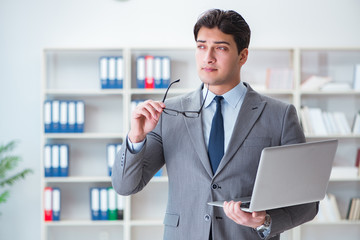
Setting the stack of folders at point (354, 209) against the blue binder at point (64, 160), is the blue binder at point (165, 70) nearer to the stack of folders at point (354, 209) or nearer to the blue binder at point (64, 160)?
the blue binder at point (64, 160)

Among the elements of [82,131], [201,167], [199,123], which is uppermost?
[199,123]

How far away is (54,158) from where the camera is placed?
420 centimetres

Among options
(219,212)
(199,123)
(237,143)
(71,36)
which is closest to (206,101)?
(199,123)

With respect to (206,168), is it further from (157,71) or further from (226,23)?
(157,71)

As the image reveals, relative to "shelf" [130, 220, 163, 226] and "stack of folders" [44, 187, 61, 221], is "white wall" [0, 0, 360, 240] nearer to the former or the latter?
"stack of folders" [44, 187, 61, 221]

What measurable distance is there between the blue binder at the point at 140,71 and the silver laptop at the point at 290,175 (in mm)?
2781

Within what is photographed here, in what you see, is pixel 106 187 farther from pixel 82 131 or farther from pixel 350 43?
pixel 350 43

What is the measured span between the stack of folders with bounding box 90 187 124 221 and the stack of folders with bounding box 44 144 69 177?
0.34 meters

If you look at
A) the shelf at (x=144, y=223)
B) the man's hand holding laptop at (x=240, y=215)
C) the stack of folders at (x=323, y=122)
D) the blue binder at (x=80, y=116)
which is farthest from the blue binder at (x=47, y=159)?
the man's hand holding laptop at (x=240, y=215)

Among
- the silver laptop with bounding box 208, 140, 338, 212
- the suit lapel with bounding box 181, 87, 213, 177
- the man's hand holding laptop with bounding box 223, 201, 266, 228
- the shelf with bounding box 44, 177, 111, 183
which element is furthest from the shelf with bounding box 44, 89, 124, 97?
the man's hand holding laptop with bounding box 223, 201, 266, 228

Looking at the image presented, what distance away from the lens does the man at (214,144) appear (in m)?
1.58

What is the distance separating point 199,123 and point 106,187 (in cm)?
282

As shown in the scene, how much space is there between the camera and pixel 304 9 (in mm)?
4562

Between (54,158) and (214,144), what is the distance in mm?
2809
